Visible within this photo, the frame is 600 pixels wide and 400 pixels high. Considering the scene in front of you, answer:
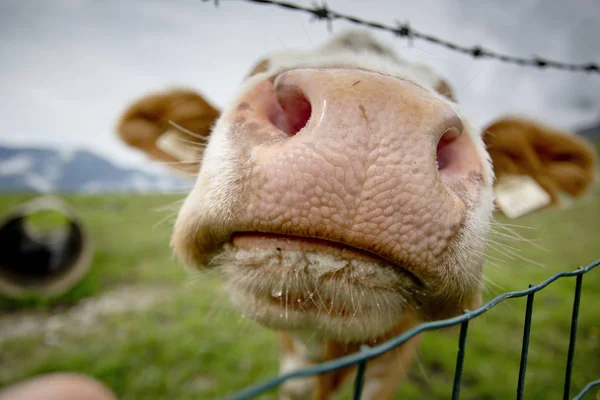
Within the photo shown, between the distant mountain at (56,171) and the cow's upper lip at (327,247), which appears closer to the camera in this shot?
the cow's upper lip at (327,247)

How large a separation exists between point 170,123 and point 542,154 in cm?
239

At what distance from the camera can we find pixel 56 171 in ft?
160

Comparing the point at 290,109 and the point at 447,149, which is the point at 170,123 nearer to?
the point at 290,109

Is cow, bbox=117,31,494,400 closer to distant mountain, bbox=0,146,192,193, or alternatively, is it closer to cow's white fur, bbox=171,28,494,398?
cow's white fur, bbox=171,28,494,398

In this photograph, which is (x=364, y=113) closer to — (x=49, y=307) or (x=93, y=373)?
(x=93, y=373)

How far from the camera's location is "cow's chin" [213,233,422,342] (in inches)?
36.2

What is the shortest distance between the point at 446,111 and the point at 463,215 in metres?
0.29

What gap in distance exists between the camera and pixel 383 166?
2.86 ft

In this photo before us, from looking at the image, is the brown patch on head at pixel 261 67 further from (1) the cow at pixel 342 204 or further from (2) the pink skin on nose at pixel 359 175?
(2) the pink skin on nose at pixel 359 175

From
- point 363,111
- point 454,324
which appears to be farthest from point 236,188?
point 454,324

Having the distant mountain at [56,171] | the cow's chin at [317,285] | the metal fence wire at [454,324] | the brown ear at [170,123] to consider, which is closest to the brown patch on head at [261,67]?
the metal fence wire at [454,324]

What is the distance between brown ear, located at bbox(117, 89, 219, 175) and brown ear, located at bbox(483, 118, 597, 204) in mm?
1762

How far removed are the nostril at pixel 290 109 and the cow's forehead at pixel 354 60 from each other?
199 mm

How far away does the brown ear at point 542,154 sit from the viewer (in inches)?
84.9
